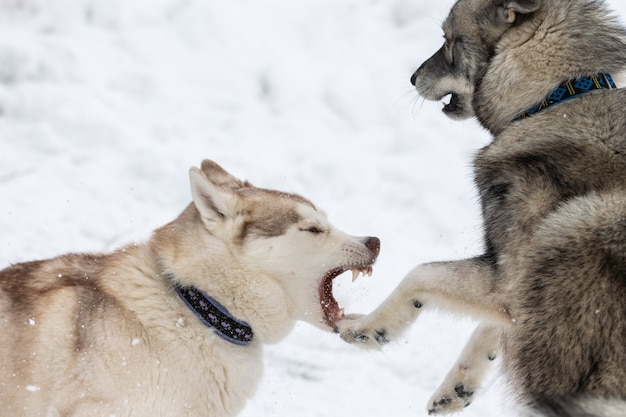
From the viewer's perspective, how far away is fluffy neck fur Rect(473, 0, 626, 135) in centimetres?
404

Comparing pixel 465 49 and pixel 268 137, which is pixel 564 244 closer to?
pixel 465 49

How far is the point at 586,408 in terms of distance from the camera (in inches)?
129

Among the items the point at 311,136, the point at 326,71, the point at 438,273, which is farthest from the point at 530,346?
the point at 326,71

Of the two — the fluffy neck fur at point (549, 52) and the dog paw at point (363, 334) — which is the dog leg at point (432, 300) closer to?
the dog paw at point (363, 334)

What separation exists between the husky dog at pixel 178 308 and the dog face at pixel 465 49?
99 cm

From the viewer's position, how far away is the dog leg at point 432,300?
389cm

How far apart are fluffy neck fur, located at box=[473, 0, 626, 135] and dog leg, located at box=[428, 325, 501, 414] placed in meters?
1.17

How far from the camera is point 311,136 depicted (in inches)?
305

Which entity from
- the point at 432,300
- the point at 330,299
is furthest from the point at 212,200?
the point at 432,300

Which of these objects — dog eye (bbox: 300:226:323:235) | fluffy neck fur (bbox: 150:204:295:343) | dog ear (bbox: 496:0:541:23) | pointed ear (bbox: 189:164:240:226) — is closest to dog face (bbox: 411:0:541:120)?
dog ear (bbox: 496:0:541:23)

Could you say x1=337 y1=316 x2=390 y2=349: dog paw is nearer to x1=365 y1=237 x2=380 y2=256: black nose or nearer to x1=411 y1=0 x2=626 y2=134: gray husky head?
x1=365 y1=237 x2=380 y2=256: black nose

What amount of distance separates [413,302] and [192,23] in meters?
5.59

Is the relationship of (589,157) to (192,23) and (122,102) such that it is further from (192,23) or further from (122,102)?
(192,23)

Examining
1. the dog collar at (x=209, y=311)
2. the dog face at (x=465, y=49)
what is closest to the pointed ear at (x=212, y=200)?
the dog collar at (x=209, y=311)
